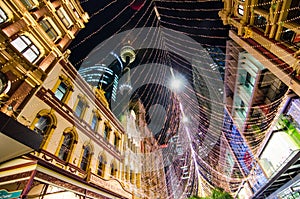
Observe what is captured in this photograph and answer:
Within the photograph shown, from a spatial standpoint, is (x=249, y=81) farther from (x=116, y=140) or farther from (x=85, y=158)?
(x=85, y=158)

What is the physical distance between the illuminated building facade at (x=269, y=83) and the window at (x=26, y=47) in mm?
14998

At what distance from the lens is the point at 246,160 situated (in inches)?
816

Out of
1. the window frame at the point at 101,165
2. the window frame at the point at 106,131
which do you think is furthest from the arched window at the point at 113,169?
the window frame at the point at 106,131

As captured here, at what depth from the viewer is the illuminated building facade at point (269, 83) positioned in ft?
31.8

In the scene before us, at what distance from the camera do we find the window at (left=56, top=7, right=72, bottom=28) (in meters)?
12.0

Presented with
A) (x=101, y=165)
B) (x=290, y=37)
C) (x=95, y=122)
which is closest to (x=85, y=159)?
(x=101, y=165)

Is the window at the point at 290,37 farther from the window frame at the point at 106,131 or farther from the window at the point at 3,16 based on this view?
the window at the point at 3,16

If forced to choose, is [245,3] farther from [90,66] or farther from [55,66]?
[90,66]

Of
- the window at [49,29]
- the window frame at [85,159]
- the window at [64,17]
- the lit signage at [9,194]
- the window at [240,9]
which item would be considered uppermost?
the window at [240,9]

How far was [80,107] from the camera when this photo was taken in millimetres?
11930

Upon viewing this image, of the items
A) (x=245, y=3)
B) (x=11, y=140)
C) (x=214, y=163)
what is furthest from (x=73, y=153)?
(x=214, y=163)

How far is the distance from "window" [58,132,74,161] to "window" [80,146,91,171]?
4.29ft

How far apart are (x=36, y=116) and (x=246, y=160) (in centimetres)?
2407

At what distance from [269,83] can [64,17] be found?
1935 centimetres
